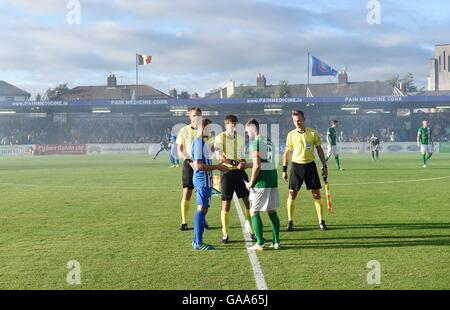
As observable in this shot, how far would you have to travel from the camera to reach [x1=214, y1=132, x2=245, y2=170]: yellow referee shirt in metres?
7.88

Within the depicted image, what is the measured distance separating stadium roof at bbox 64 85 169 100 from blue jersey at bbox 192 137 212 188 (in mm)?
62946

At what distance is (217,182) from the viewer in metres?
11.6

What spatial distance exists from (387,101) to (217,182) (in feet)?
127

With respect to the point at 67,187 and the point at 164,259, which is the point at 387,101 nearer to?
the point at 67,187

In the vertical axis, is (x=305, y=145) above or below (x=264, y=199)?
above

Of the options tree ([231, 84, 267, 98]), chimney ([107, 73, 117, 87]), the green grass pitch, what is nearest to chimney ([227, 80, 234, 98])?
tree ([231, 84, 267, 98])

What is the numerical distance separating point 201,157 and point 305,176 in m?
2.49

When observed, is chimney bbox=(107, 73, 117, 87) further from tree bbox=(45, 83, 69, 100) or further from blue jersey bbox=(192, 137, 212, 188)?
blue jersey bbox=(192, 137, 212, 188)

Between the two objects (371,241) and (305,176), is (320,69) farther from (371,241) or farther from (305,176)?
(371,241)

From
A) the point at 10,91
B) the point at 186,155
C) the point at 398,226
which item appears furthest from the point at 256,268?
the point at 10,91

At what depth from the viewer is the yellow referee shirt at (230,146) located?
7.88 m

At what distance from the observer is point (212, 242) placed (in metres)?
8.20

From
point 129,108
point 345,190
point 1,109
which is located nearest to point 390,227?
point 345,190

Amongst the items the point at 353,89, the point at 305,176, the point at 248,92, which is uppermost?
the point at 248,92
